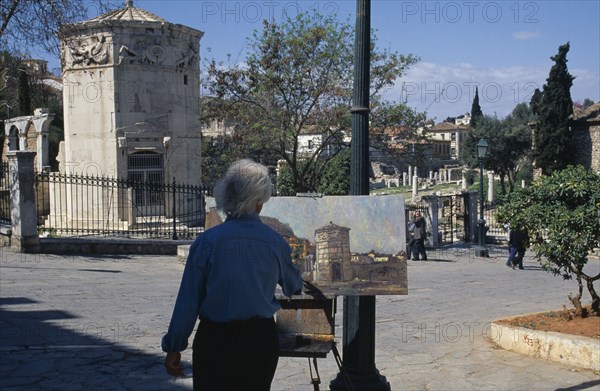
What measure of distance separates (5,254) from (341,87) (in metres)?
11.6

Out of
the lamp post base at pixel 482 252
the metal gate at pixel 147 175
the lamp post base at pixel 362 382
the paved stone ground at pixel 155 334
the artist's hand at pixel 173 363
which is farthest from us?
the lamp post base at pixel 482 252

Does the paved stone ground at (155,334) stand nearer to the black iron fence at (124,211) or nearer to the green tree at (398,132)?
the black iron fence at (124,211)

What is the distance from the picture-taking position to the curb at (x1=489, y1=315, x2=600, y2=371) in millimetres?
6578

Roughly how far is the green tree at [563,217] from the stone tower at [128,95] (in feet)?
50.3

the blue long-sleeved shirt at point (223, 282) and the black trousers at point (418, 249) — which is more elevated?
the blue long-sleeved shirt at point (223, 282)

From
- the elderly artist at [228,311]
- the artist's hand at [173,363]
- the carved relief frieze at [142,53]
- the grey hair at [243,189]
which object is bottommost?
the artist's hand at [173,363]

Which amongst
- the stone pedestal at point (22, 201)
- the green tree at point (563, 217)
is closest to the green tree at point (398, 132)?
the stone pedestal at point (22, 201)

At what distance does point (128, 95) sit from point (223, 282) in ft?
62.1

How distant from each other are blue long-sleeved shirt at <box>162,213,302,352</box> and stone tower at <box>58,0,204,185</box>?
18635 millimetres

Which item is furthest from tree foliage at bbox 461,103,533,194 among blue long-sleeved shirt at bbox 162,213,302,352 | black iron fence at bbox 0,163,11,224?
blue long-sleeved shirt at bbox 162,213,302,352

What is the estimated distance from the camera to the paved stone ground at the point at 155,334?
591cm

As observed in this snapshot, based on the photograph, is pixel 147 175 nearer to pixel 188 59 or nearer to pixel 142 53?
pixel 142 53

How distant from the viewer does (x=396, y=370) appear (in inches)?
254

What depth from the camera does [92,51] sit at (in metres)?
21.1
